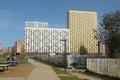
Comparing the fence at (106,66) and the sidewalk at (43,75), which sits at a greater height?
the fence at (106,66)

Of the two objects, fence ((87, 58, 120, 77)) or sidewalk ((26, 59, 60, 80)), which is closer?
sidewalk ((26, 59, 60, 80))

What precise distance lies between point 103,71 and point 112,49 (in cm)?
2074

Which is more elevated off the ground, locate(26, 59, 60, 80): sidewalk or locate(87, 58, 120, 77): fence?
locate(87, 58, 120, 77): fence

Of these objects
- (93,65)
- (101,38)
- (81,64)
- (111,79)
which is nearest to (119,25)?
(101,38)

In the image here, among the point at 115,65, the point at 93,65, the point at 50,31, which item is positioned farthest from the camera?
the point at 50,31

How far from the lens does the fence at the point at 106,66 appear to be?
2761 centimetres

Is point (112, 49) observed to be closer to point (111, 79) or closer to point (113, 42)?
point (113, 42)

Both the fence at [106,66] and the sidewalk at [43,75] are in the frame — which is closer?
the sidewalk at [43,75]

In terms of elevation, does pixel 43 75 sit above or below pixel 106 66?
below

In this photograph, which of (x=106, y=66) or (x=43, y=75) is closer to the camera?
(x=43, y=75)

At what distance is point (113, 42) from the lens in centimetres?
5109

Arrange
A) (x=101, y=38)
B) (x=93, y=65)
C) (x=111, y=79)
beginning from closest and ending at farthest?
1. (x=111, y=79)
2. (x=93, y=65)
3. (x=101, y=38)

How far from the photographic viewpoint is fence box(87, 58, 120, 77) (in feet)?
90.6

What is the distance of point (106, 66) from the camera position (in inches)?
1204
